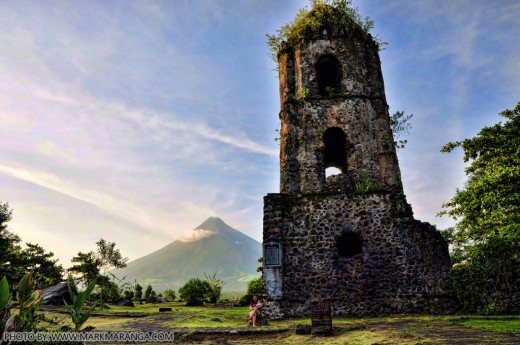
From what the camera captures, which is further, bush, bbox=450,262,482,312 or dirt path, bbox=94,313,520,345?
bush, bbox=450,262,482,312

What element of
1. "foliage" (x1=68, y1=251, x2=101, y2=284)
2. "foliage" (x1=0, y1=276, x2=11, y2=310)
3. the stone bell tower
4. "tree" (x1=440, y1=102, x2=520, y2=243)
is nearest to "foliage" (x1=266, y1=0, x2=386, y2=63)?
the stone bell tower

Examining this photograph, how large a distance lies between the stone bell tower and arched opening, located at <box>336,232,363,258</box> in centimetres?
3

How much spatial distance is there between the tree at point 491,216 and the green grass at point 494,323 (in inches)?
62.9

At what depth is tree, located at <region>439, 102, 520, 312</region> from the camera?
8.79 meters

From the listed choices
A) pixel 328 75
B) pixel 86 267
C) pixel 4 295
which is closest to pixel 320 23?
pixel 328 75

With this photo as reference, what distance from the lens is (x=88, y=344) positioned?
5.63 metres

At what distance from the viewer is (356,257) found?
10.5m

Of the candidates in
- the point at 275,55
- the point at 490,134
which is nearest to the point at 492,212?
the point at 490,134

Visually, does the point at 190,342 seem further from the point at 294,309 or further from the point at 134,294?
the point at 134,294

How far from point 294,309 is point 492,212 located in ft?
20.7

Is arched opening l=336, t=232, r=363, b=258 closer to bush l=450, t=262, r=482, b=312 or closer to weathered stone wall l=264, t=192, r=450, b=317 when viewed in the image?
weathered stone wall l=264, t=192, r=450, b=317

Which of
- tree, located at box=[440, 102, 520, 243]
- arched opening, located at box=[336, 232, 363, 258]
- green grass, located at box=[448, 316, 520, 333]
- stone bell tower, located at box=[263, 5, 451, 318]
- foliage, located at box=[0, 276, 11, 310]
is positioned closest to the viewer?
foliage, located at box=[0, 276, 11, 310]

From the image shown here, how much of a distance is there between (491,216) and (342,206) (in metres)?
4.15

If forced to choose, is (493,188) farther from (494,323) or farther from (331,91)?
(331,91)
